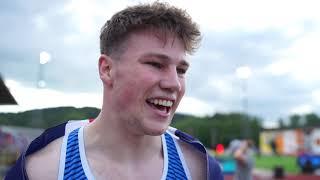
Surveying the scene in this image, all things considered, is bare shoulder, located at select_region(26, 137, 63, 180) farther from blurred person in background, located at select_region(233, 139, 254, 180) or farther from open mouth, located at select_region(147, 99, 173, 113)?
blurred person in background, located at select_region(233, 139, 254, 180)

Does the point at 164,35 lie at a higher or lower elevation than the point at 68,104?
higher

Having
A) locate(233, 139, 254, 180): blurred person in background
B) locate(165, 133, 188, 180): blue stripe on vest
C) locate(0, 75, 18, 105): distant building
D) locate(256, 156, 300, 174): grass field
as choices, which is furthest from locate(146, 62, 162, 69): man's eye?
locate(256, 156, 300, 174): grass field

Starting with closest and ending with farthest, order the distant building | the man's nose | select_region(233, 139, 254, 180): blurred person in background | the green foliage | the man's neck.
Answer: the man's nose, the man's neck, the green foliage, the distant building, select_region(233, 139, 254, 180): blurred person in background

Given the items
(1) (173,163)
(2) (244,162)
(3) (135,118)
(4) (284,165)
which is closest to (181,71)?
(3) (135,118)

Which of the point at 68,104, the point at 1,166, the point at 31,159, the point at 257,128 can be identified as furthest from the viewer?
the point at 257,128

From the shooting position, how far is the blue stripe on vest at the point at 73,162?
1837mm

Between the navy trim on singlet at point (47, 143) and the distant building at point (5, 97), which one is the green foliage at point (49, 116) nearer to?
the distant building at point (5, 97)

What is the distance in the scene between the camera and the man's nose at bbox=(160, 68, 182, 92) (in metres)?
1.78

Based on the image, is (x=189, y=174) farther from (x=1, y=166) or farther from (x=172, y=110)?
(x=1, y=166)

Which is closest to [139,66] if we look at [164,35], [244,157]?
[164,35]

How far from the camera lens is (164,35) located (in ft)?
6.07

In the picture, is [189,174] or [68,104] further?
[68,104]

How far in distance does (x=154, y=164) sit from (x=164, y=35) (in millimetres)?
555

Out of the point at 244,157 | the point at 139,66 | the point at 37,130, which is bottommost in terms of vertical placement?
the point at 244,157
